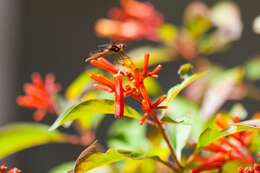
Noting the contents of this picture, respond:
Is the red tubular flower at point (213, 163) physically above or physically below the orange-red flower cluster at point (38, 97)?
below

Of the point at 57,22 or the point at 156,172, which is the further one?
the point at 57,22

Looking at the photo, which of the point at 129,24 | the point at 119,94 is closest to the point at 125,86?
the point at 119,94

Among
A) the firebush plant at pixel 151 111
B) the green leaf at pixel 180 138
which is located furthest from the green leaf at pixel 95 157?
the green leaf at pixel 180 138

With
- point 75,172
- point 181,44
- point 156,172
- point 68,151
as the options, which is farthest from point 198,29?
point 68,151

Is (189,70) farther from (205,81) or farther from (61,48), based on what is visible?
(61,48)

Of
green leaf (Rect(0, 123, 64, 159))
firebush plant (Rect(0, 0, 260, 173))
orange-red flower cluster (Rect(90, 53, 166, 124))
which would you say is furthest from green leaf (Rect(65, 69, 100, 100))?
orange-red flower cluster (Rect(90, 53, 166, 124))

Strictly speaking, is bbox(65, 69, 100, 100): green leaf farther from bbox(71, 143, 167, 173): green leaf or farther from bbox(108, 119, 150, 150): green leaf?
bbox(71, 143, 167, 173): green leaf

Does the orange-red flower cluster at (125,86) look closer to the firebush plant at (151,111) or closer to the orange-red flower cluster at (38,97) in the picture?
the firebush plant at (151,111)
